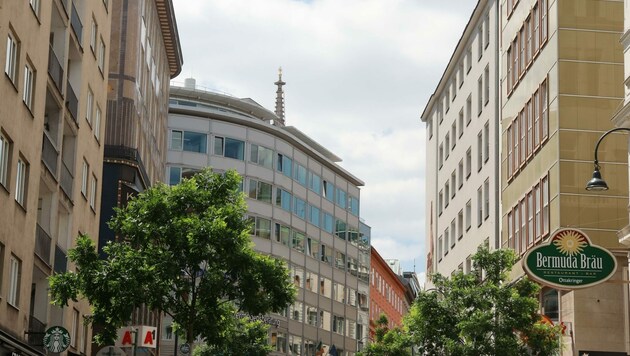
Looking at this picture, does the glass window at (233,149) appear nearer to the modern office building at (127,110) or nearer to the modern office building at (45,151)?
the modern office building at (127,110)

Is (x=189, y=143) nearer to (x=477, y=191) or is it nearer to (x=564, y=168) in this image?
(x=477, y=191)

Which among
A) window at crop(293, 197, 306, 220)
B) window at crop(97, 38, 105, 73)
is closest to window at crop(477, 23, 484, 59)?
window at crop(97, 38, 105, 73)

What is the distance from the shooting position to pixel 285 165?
109062mm

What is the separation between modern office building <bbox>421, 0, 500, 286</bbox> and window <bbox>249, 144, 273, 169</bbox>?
24.4 metres

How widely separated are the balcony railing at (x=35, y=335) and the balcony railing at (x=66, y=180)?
564 cm

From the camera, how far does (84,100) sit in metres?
51.8

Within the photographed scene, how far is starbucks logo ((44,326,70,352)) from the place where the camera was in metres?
36.6

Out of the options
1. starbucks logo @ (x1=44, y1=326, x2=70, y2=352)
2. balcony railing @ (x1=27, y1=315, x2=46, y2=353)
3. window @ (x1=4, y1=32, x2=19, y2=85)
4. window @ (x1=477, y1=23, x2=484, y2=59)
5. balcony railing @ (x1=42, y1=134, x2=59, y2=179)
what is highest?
window @ (x1=477, y1=23, x2=484, y2=59)

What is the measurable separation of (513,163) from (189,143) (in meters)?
51.7

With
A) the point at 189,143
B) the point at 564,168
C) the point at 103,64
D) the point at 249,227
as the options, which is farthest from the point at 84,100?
the point at 189,143

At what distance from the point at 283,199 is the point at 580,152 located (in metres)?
62.0

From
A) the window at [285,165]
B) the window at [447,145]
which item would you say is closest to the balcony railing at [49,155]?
the window at [447,145]

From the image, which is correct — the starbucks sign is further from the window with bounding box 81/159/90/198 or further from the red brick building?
the red brick building

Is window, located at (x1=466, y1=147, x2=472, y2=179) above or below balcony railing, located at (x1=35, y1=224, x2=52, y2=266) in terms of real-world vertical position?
above
